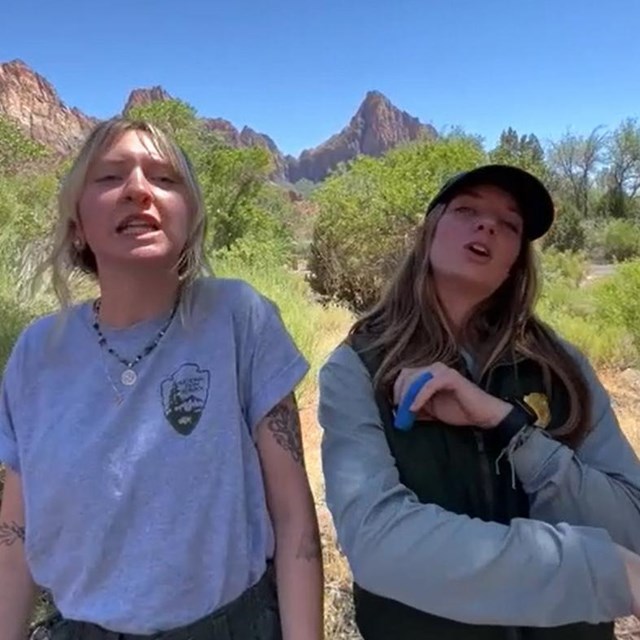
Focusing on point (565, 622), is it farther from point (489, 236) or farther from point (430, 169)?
point (430, 169)

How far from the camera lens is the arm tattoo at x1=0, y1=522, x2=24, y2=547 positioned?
3.95 feet

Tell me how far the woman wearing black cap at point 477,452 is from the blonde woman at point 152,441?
0.13m

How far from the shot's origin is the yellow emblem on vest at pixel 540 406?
127 cm

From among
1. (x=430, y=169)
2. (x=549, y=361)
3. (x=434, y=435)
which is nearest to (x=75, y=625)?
(x=434, y=435)

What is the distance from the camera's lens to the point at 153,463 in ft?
3.59

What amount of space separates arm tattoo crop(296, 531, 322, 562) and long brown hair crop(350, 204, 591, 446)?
0.27 m

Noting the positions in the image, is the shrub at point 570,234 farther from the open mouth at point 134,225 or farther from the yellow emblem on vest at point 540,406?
the open mouth at point 134,225

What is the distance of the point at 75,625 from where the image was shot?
1.12 metres

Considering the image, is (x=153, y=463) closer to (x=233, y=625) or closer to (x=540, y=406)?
(x=233, y=625)

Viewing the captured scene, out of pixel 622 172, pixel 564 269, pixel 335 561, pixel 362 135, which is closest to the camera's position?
pixel 335 561

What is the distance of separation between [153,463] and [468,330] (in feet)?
2.13

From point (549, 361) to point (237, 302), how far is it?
1.89 feet

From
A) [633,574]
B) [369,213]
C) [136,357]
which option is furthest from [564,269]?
[136,357]

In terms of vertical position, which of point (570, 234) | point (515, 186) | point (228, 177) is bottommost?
point (515, 186)
